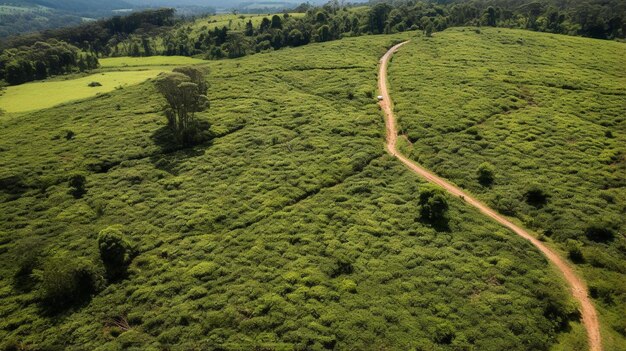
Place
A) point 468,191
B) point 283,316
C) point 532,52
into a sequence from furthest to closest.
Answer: point 532,52 → point 468,191 → point 283,316

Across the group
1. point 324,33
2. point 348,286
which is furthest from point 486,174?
point 324,33

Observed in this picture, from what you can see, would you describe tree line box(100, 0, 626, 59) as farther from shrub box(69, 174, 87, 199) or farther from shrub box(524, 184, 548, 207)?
shrub box(69, 174, 87, 199)

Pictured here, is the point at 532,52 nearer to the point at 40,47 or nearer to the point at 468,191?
the point at 468,191

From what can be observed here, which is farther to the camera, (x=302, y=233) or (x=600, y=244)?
(x=302, y=233)

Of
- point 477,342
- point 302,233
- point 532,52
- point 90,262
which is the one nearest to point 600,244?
point 477,342

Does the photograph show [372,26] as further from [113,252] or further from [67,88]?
[113,252]

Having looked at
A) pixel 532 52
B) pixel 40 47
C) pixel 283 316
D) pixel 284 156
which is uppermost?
pixel 40 47

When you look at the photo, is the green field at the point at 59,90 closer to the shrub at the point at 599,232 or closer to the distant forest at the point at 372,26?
the distant forest at the point at 372,26
